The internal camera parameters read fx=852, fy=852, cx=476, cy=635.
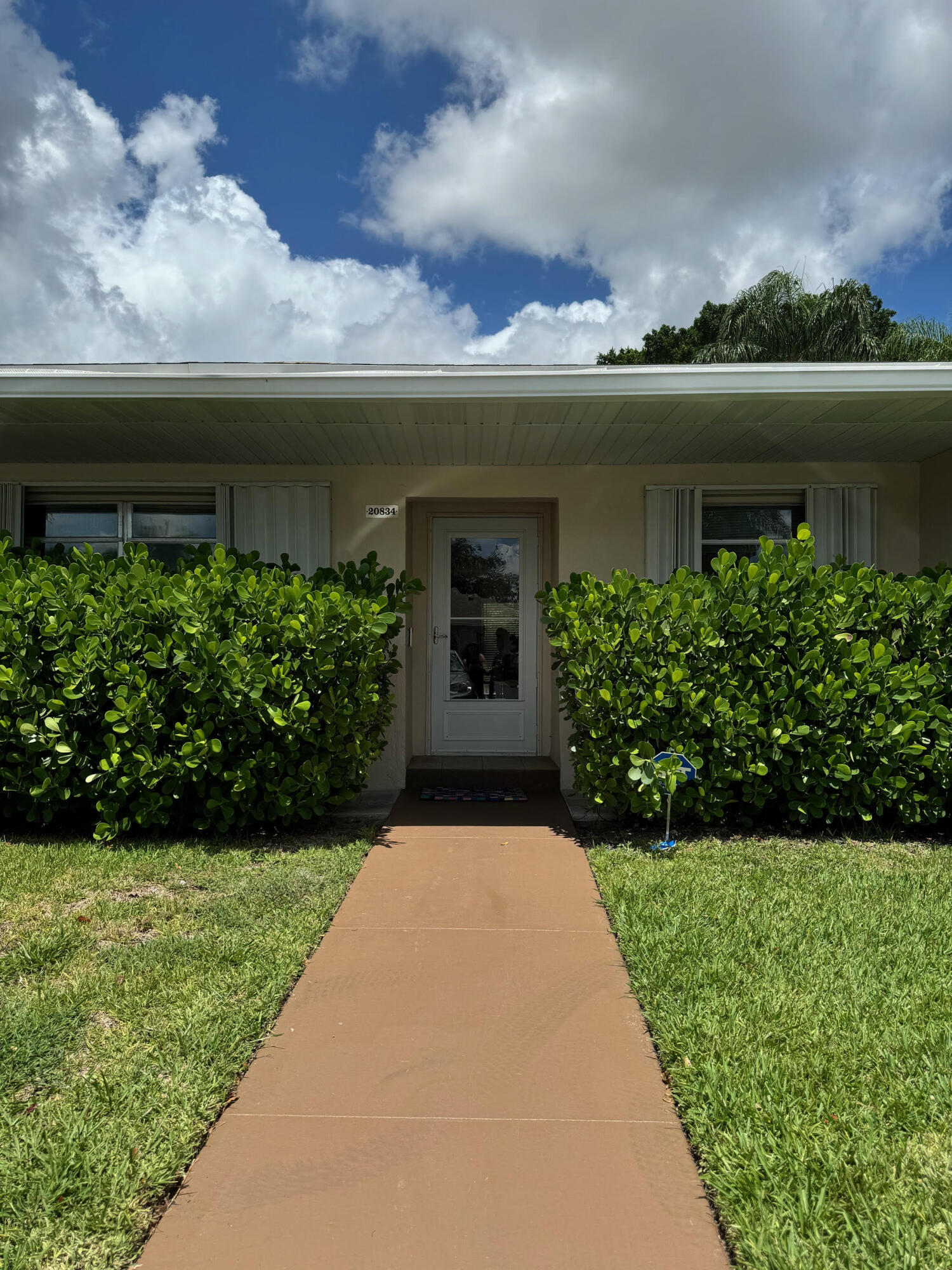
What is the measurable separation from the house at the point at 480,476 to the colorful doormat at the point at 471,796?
471 millimetres

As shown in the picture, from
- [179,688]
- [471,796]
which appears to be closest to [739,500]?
[471,796]

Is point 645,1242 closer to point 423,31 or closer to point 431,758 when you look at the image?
point 431,758

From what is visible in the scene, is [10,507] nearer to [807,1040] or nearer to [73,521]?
[73,521]

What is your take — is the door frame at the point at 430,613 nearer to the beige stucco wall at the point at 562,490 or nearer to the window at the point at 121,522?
the beige stucco wall at the point at 562,490

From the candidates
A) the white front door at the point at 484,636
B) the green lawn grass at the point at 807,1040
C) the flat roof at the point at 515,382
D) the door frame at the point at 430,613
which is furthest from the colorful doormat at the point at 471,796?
the flat roof at the point at 515,382

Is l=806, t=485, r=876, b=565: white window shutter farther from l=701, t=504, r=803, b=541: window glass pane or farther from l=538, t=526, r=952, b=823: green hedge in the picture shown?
l=538, t=526, r=952, b=823: green hedge

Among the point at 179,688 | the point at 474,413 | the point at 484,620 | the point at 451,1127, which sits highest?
the point at 474,413

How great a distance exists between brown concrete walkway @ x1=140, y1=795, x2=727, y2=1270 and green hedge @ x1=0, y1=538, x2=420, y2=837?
1535 mm

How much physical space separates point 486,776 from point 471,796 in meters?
0.37

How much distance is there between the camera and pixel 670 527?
7133 mm

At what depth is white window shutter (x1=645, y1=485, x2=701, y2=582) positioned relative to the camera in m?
7.12

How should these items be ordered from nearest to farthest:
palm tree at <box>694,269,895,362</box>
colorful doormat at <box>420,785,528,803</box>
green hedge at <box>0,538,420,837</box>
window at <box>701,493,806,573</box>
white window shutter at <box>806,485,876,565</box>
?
1. green hedge at <box>0,538,420,837</box>
2. colorful doormat at <box>420,785,528,803</box>
3. white window shutter at <box>806,485,876,565</box>
4. window at <box>701,493,806,573</box>
5. palm tree at <box>694,269,895,362</box>

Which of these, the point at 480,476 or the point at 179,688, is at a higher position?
the point at 480,476

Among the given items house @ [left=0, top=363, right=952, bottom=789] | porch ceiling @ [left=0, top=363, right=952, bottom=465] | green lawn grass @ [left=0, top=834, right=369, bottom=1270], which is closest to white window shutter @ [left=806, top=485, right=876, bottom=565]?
house @ [left=0, top=363, right=952, bottom=789]
